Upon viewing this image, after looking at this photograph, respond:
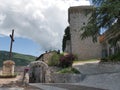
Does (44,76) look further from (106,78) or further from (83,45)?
(83,45)

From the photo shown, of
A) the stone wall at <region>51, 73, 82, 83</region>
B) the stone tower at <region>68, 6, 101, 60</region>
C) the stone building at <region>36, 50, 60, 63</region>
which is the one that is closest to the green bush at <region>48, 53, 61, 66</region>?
the stone building at <region>36, 50, 60, 63</region>

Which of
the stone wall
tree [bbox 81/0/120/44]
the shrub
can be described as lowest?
the stone wall

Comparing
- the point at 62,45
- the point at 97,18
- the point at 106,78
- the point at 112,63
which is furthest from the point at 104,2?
the point at 62,45

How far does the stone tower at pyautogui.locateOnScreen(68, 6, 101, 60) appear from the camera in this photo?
41031 mm

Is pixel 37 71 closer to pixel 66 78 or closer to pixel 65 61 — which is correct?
pixel 65 61

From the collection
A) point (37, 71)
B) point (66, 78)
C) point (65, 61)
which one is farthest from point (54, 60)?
point (66, 78)

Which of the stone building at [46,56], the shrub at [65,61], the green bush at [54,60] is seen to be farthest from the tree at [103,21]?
the stone building at [46,56]

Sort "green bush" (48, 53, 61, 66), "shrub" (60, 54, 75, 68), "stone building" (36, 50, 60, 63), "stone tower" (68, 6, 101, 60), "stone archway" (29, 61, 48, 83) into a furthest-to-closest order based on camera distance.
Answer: "stone tower" (68, 6, 101, 60) → "stone building" (36, 50, 60, 63) → "green bush" (48, 53, 61, 66) → "shrub" (60, 54, 75, 68) → "stone archway" (29, 61, 48, 83)

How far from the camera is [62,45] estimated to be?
163 feet

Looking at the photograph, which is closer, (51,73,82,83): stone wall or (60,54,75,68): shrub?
(51,73,82,83): stone wall

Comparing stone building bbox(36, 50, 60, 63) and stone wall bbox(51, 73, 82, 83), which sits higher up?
stone building bbox(36, 50, 60, 63)

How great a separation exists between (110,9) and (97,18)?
290cm

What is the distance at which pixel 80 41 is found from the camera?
4141 cm

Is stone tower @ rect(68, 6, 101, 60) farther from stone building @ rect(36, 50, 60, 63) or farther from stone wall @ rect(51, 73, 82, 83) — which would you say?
stone wall @ rect(51, 73, 82, 83)
